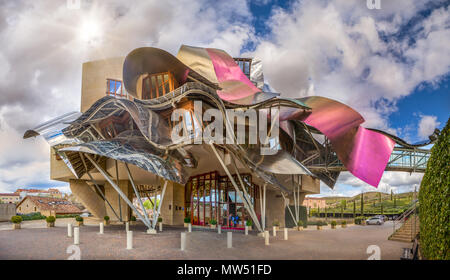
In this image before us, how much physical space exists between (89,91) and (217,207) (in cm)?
2107

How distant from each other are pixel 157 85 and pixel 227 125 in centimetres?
906

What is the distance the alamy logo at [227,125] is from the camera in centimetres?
2362

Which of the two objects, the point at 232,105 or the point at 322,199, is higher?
the point at 232,105

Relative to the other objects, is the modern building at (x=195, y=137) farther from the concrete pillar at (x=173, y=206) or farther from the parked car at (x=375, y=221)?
the parked car at (x=375, y=221)

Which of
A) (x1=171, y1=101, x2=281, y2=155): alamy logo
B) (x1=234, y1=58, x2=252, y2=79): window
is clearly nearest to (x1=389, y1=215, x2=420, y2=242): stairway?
(x1=171, y1=101, x2=281, y2=155): alamy logo

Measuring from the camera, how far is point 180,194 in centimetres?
3497

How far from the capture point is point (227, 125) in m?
22.2

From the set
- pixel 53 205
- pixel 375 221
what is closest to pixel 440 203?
pixel 375 221

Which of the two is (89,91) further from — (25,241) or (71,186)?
(25,241)

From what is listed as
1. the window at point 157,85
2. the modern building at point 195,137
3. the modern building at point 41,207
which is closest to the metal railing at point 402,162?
the modern building at point 195,137

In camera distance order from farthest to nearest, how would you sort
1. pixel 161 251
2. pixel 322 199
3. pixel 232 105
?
pixel 322 199 < pixel 232 105 < pixel 161 251

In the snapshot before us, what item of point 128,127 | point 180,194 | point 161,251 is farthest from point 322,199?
point 161,251

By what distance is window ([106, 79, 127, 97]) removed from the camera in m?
36.1

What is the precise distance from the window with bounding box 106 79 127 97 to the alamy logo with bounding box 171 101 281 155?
565 inches
